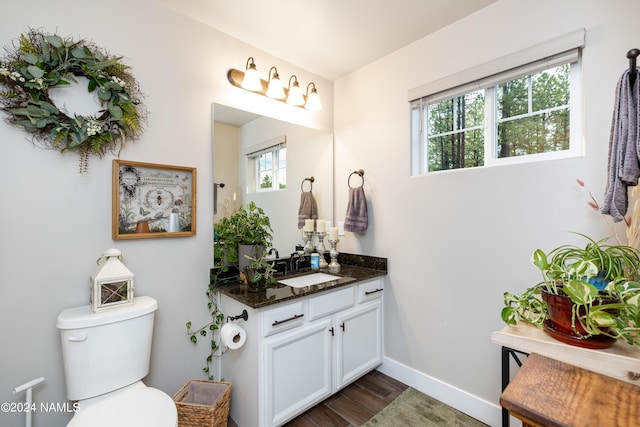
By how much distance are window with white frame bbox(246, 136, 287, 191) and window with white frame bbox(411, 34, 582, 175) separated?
3.32 ft

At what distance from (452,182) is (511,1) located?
1061 mm

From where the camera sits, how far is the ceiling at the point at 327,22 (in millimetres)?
1660

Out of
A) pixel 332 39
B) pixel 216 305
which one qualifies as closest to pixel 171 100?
Answer: pixel 332 39

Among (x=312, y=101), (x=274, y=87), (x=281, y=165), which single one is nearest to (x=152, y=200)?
(x=281, y=165)

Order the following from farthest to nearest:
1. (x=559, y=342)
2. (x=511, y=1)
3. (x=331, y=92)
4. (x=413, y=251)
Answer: (x=331, y=92) → (x=413, y=251) → (x=511, y=1) → (x=559, y=342)

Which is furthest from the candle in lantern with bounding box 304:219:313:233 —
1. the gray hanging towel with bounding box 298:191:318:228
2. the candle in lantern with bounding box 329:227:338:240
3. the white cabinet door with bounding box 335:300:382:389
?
the white cabinet door with bounding box 335:300:382:389

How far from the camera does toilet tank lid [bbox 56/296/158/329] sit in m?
1.22

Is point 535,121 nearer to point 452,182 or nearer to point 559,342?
point 452,182

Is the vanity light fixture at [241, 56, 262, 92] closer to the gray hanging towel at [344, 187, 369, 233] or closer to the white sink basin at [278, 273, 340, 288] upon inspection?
the gray hanging towel at [344, 187, 369, 233]

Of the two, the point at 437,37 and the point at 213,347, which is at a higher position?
the point at 437,37

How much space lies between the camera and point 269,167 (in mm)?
2154

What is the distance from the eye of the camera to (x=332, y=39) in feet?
6.55

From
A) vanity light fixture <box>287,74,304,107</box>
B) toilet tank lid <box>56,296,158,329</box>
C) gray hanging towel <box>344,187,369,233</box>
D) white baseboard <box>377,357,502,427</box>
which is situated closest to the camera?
toilet tank lid <box>56,296,158,329</box>

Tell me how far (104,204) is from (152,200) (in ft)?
0.72
